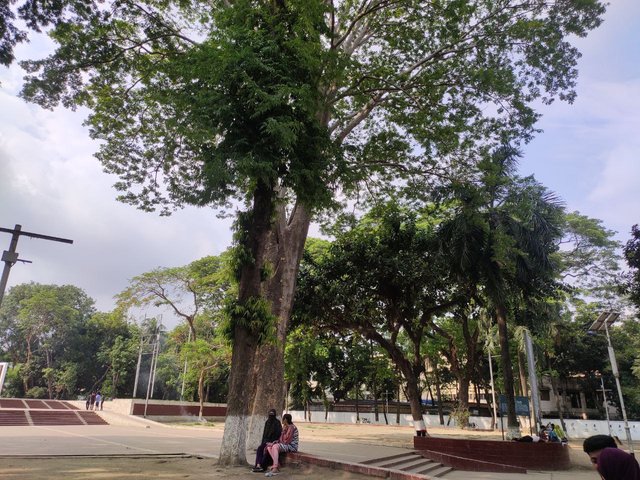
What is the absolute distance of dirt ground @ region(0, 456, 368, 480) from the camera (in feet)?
23.2

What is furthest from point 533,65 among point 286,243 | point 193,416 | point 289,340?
point 193,416

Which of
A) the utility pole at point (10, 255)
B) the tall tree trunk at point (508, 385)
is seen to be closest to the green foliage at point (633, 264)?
the tall tree trunk at point (508, 385)

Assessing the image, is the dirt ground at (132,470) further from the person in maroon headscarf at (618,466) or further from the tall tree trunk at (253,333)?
the person in maroon headscarf at (618,466)

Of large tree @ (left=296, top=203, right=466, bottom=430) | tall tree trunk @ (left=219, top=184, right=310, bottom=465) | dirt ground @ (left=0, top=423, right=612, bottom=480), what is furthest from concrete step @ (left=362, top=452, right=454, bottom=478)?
large tree @ (left=296, top=203, right=466, bottom=430)

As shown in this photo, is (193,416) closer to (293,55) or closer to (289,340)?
(289,340)

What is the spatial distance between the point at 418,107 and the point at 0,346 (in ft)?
179

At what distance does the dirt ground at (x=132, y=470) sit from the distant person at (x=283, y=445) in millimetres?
250

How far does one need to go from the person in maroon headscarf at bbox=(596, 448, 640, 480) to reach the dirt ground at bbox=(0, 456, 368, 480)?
20.2 ft

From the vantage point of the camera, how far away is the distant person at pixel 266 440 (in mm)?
8384

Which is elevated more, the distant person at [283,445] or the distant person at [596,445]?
the distant person at [596,445]

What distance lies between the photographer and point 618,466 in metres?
2.89

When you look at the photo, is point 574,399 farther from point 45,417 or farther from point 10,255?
point 10,255

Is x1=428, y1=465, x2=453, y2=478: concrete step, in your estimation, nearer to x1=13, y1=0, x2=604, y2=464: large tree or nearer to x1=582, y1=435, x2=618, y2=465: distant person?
x1=13, y1=0, x2=604, y2=464: large tree

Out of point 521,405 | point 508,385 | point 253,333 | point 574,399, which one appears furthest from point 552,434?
point 574,399
